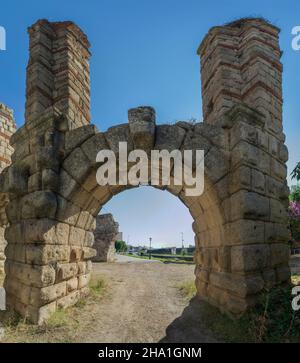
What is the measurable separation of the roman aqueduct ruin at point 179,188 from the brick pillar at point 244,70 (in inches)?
0.9

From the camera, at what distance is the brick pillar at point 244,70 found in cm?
448

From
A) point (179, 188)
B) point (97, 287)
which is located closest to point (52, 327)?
point (97, 287)

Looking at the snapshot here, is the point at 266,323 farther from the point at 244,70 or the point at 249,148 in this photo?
the point at 244,70

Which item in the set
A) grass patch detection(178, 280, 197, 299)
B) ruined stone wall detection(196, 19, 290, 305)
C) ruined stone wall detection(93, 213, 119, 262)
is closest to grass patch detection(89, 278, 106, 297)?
grass patch detection(178, 280, 197, 299)

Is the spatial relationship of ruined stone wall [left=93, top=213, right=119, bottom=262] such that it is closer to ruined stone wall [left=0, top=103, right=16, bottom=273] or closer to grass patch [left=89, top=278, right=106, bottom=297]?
ruined stone wall [left=0, top=103, right=16, bottom=273]

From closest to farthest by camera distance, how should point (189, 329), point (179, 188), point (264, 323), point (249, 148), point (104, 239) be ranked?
point (264, 323), point (189, 329), point (249, 148), point (179, 188), point (104, 239)

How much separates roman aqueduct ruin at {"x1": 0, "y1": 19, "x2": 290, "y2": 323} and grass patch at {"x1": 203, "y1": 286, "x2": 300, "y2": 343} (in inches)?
6.5

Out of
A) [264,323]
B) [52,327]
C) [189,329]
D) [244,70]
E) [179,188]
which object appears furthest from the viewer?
[244,70]

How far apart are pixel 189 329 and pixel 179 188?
2136mm

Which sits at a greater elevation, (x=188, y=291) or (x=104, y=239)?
(x=104, y=239)

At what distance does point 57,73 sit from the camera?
15.9ft

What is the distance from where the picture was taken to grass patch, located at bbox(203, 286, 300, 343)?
2738 millimetres

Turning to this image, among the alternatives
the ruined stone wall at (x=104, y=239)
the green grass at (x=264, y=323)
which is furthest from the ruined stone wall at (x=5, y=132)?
the green grass at (x=264, y=323)
